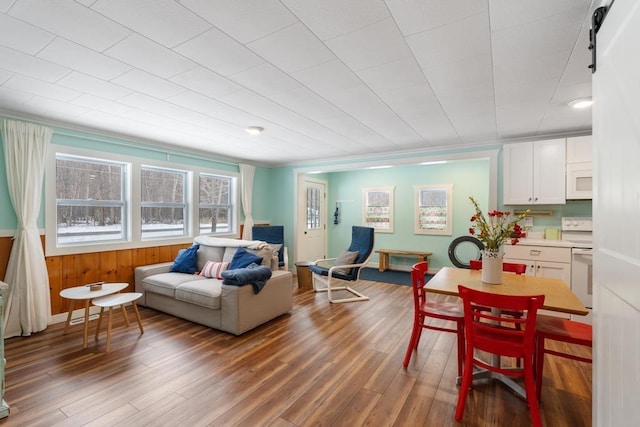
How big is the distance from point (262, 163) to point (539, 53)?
4.99 metres

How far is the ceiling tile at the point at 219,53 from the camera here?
1.79m

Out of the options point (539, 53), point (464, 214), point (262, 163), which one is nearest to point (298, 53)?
point (539, 53)

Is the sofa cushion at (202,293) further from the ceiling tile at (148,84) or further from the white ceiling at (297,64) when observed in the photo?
the ceiling tile at (148,84)

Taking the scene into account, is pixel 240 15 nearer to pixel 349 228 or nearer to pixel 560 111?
pixel 560 111

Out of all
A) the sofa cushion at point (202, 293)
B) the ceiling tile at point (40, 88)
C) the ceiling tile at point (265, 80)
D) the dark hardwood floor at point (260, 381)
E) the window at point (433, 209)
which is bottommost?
the dark hardwood floor at point (260, 381)

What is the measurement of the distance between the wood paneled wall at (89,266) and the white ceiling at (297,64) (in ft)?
5.11

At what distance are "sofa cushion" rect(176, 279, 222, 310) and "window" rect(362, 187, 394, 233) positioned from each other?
14.4 ft

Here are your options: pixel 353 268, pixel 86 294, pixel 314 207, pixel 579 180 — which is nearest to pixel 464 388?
pixel 353 268

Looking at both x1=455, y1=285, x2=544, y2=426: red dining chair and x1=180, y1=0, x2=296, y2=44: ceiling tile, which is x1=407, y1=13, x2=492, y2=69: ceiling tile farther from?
x1=455, y1=285, x2=544, y2=426: red dining chair

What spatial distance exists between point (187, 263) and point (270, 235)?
1803 millimetres

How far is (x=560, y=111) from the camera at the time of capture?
3033mm

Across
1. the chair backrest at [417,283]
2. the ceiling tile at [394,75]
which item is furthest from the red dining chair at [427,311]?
the ceiling tile at [394,75]

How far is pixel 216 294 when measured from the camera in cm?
320

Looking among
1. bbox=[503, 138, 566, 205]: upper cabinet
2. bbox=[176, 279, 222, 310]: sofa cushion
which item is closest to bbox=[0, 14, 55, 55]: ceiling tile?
bbox=[176, 279, 222, 310]: sofa cushion
